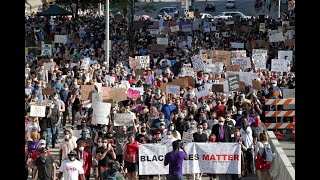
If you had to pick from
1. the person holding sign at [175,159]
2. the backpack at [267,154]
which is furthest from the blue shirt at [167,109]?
the person holding sign at [175,159]

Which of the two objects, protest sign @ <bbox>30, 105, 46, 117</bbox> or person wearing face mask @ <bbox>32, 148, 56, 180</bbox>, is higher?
protest sign @ <bbox>30, 105, 46, 117</bbox>

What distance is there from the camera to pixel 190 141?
49.5 ft

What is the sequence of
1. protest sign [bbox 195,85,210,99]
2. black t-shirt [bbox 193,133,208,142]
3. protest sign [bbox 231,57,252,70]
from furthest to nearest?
protest sign [bbox 231,57,252,70], protest sign [bbox 195,85,210,99], black t-shirt [bbox 193,133,208,142]

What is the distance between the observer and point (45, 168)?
1314cm

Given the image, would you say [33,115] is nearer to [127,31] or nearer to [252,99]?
[252,99]

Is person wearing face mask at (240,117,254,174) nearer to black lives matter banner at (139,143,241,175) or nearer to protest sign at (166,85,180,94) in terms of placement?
black lives matter banner at (139,143,241,175)

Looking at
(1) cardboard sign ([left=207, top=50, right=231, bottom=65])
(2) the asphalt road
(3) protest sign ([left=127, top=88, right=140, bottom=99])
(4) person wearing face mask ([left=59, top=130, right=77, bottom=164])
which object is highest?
(2) the asphalt road

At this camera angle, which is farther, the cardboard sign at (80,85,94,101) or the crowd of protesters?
the cardboard sign at (80,85,94,101)

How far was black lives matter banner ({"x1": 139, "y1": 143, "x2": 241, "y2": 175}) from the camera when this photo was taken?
1412cm

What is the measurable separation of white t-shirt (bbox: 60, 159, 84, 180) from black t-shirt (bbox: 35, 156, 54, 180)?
37 centimetres

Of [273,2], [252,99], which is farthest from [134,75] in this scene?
[273,2]

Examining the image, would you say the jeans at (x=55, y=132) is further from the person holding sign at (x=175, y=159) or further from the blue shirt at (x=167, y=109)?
the person holding sign at (x=175, y=159)

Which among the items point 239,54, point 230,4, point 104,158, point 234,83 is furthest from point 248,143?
point 230,4

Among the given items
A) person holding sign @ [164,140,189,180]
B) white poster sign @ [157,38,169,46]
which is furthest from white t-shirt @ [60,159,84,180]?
white poster sign @ [157,38,169,46]
